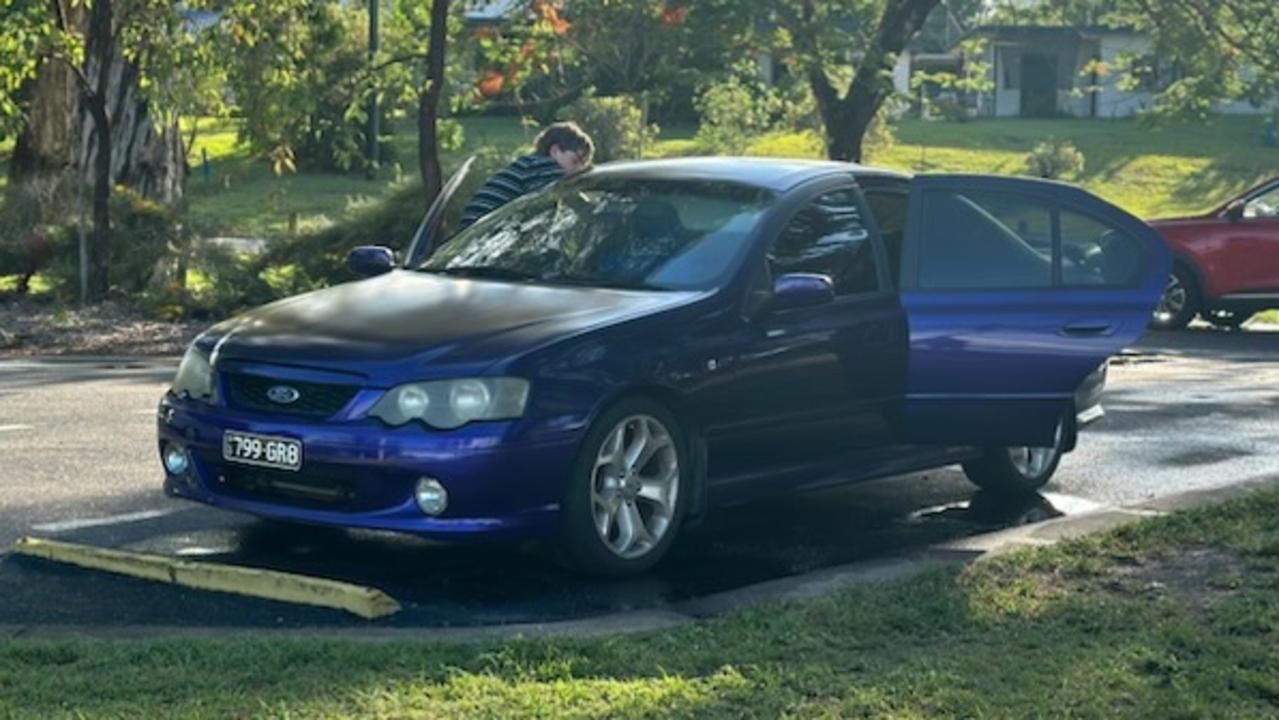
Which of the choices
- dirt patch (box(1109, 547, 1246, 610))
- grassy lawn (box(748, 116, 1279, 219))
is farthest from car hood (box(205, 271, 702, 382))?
A: grassy lawn (box(748, 116, 1279, 219))

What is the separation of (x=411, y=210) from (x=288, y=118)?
1.62 m

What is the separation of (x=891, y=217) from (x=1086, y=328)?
1.03 m

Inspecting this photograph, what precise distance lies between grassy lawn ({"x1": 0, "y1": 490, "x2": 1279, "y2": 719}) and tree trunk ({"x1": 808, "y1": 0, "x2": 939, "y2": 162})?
18028 millimetres

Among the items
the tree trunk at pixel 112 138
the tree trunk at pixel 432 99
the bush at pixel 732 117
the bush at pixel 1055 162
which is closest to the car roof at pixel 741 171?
the tree trunk at pixel 432 99

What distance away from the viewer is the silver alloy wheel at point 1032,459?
34.3 ft

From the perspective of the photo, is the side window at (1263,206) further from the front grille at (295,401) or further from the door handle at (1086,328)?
the front grille at (295,401)

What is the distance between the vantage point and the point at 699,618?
7355mm

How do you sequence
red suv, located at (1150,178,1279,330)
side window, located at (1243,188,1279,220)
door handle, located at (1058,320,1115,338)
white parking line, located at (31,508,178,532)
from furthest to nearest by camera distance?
side window, located at (1243,188,1279,220), red suv, located at (1150,178,1279,330), door handle, located at (1058,320,1115,338), white parking line, located at (31,508,178,532)

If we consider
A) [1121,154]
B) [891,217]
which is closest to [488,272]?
[891,217]

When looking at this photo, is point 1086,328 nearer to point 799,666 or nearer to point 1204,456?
point 1204,456

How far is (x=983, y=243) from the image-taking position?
962cm

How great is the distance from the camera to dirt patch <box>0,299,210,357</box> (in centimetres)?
1884

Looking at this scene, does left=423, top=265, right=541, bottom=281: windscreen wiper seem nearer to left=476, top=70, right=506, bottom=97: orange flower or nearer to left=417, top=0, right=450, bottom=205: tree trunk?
left=417, top=0, right=450, bottom=205: tree trunk

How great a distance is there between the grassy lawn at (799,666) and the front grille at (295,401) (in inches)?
58.2
